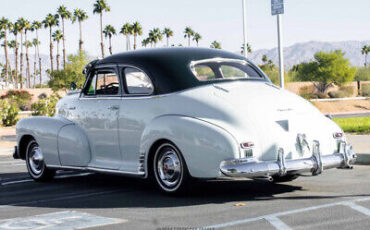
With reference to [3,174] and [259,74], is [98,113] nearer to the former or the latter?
[259,74]

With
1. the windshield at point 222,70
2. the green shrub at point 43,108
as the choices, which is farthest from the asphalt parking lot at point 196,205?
the green shrub at point 43,108

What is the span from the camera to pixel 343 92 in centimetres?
7138

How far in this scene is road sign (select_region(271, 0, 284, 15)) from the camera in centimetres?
1747

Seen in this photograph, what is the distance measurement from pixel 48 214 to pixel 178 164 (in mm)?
1733

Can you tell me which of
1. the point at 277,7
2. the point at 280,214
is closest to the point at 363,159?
the point at 280,214

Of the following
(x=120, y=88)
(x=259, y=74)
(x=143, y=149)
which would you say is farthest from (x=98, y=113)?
(x=259, y=74)

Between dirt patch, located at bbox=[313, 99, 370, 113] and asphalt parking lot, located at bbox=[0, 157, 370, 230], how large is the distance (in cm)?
4753

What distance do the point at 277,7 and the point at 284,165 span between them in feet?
35.8

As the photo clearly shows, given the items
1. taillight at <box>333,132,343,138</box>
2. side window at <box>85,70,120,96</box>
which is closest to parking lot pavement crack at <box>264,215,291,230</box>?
taillight at <box>333,132,343,138</box>

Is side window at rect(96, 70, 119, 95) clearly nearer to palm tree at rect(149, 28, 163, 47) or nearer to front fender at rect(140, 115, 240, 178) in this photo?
front fender at rect(140, 115, 240, 178)

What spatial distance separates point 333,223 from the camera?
6047mm

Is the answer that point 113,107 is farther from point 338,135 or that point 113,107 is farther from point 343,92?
point 343,92

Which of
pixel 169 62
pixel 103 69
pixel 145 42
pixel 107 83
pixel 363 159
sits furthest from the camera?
pixel 145 42

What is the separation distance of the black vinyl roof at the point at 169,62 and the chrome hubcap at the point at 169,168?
2.93ft
